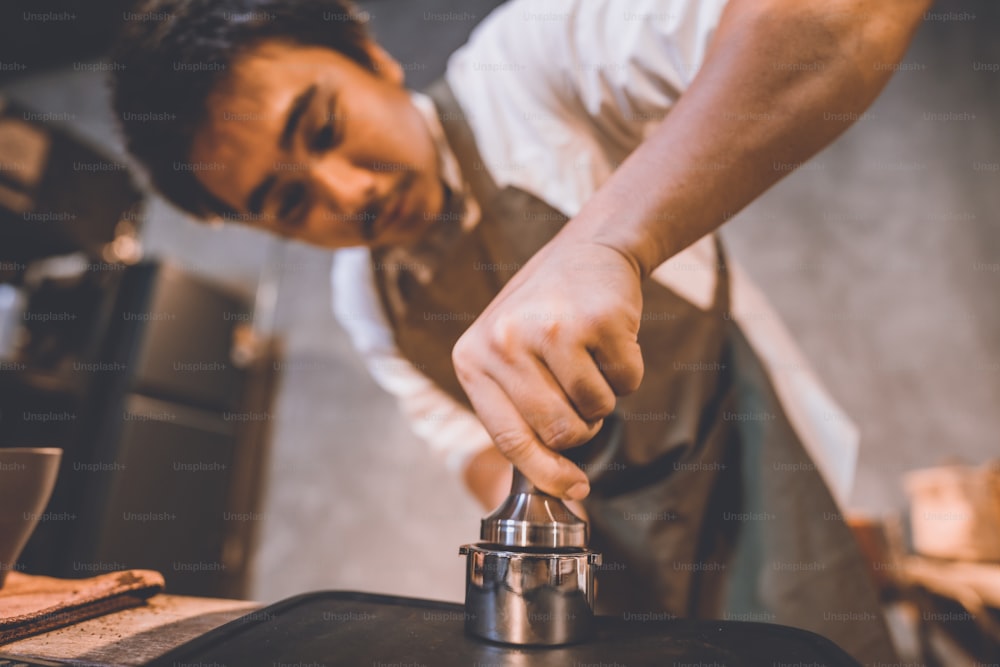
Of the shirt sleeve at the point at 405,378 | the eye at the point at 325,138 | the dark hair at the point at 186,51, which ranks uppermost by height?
the dark hair at the point at 186,51

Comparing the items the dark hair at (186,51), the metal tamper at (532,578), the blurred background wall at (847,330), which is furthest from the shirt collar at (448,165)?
the blurred background wall at (847,330)

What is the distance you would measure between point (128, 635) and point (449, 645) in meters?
0.27

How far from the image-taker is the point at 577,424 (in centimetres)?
47

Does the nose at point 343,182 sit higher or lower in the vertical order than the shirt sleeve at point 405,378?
higher

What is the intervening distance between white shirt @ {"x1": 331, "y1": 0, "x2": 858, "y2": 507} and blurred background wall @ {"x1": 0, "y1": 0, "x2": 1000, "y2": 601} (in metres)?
1.14

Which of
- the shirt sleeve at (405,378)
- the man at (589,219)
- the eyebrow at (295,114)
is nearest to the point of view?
→ the man at (589,219)

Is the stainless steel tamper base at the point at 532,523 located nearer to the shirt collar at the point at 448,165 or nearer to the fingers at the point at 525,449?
the fingers at the point at 525,449

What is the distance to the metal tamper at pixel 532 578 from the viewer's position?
43 centimetres

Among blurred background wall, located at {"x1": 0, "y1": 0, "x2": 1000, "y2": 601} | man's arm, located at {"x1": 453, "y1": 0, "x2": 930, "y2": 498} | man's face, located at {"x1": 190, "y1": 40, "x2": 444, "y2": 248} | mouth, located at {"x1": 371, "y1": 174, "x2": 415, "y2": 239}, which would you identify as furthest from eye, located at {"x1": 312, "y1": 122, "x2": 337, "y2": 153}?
blurred background wall, located at {"x1": 0, "y1": 0, "x2": 1000, "y2": 601}

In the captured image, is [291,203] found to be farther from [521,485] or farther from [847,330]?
[847,330]

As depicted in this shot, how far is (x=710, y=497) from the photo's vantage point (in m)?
0.84

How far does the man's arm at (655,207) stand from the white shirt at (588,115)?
0.87 ft

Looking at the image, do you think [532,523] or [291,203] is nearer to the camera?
[532,523]

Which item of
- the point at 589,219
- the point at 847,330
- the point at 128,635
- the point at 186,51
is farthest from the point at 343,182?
the point at 847,330
